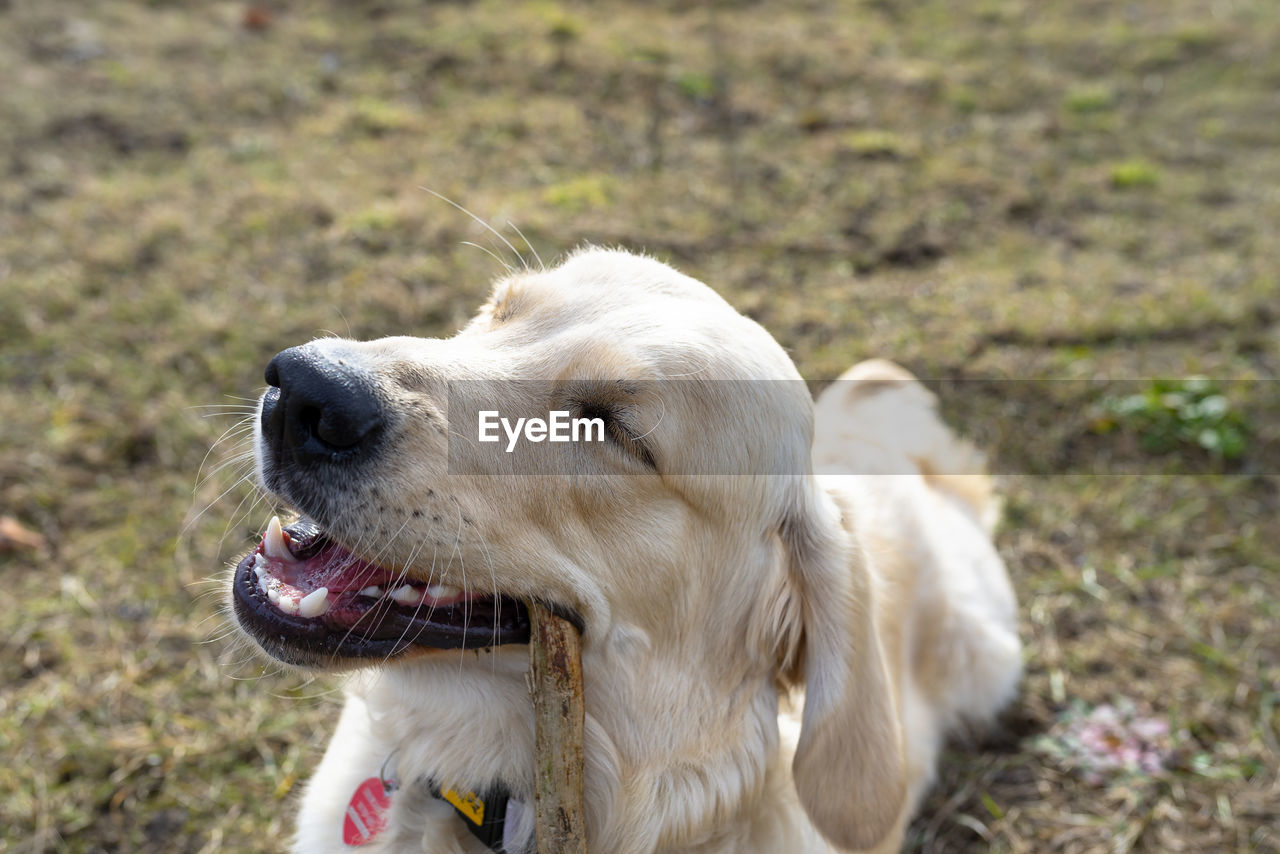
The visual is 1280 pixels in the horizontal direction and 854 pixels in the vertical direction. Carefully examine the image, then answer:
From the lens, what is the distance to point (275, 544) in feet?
7.38

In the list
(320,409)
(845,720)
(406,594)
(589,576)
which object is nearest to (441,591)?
(406,594)

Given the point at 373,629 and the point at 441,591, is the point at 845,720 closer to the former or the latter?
the point at 441,591

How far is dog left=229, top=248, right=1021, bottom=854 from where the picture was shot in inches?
82.8

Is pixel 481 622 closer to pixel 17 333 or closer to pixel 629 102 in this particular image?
pixel 17 333

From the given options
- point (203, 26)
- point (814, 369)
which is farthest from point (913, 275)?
point (203, 26)

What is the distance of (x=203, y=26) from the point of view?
789 cm

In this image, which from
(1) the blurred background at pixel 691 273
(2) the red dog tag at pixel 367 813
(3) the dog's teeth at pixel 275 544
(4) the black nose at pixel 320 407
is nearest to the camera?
(4) the black nose at pixel 320 407

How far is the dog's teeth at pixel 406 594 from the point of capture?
217 centimetres

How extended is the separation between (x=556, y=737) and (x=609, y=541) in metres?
0.45

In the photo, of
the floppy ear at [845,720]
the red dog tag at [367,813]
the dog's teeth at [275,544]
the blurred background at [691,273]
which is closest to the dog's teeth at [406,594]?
Answer: the dog's teeth at [275,544]

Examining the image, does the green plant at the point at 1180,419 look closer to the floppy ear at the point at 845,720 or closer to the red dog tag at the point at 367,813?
the floppy ear at the point at 845,720

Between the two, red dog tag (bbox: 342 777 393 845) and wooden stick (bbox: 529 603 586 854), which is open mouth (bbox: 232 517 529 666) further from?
red dog tag (bbox: 342 777 393 845)

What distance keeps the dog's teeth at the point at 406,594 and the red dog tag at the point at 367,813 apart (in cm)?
62

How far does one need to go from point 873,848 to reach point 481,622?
1101mm
